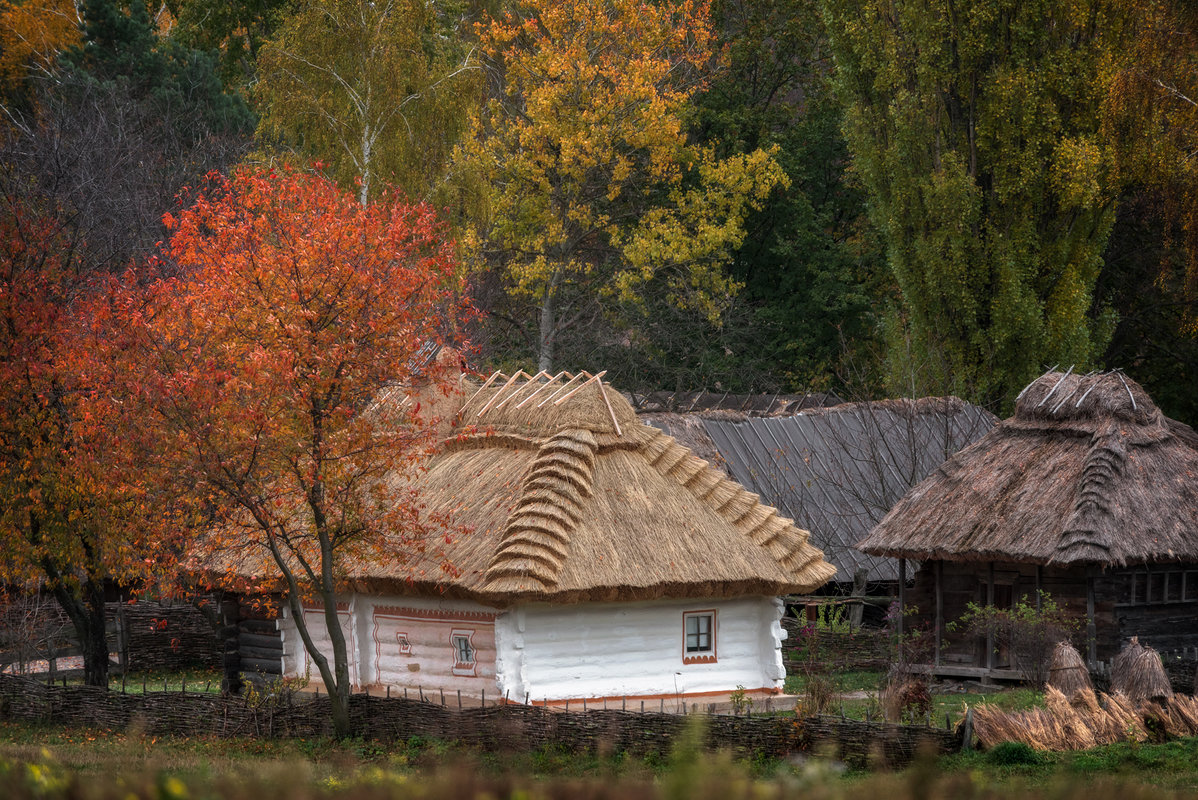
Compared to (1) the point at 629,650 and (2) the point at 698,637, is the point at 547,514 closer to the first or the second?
(1) the point at 629,650

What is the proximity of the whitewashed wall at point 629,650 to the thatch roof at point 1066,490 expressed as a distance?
373cm

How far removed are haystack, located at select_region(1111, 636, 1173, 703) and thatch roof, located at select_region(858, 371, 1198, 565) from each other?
357 cm

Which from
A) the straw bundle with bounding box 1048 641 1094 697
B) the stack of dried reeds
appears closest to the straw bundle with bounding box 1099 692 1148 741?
the stack of dried reeds

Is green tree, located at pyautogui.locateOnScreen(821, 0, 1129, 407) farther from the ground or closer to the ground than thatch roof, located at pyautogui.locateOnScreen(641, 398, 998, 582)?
farther from the ground

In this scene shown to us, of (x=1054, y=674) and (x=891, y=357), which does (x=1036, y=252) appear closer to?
(x=891, y=357)

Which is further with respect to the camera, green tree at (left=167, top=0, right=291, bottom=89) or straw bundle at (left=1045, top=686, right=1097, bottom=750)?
green tree at (left=167, top=0, right=291, bottom=89)

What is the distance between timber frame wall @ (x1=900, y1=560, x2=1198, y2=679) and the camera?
2291cm

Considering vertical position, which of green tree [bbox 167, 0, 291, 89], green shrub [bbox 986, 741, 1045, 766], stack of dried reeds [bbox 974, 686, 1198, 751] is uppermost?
green tree [bbox 167, 0, 291, 89]

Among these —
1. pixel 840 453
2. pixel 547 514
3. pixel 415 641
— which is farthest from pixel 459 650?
pixel 840 453

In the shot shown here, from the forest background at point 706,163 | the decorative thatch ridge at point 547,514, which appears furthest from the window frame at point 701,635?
the forest background at point 706,163

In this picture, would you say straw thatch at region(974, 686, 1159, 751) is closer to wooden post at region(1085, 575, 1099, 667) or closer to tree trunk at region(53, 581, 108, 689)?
wooden post at region(1085, 575, 1099, 667)

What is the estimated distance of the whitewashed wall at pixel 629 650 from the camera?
65.0 feet

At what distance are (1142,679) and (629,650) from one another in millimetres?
7174

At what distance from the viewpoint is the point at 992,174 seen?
32250 millimetres
